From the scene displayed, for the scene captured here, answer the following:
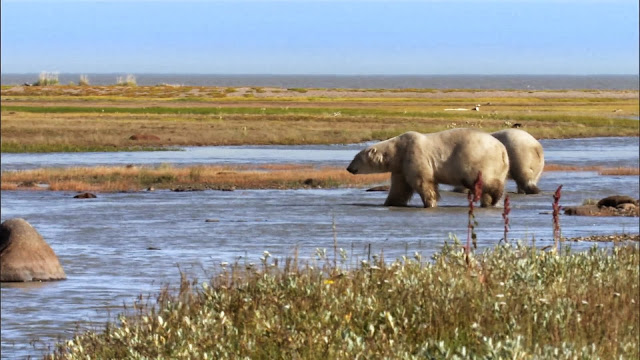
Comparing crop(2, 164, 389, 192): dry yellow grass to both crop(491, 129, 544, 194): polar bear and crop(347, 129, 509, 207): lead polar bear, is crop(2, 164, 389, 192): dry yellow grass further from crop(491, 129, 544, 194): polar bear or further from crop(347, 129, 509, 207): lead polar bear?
crop(347, 129, 509, 207): lead polar bear

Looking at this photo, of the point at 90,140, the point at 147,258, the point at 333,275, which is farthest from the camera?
the point at 90,140

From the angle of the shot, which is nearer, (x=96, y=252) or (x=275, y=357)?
(x=275, y=357)

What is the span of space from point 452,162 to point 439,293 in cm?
1871

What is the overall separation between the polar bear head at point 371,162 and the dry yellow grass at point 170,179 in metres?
5.22

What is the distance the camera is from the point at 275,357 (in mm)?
9492

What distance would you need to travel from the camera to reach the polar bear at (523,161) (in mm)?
33094

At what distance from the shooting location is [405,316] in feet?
34.2

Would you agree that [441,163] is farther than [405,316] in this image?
Yes

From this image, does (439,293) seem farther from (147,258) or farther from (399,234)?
(399,234)

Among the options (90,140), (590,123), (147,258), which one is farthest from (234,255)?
(590,123)

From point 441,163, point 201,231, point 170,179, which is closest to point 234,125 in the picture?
point 170,179

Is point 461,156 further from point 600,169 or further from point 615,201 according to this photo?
point 600,169

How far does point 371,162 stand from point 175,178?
348 inches

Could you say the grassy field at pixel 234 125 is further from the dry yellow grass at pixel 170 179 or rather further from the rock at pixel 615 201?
the rock at pixel 615 201
